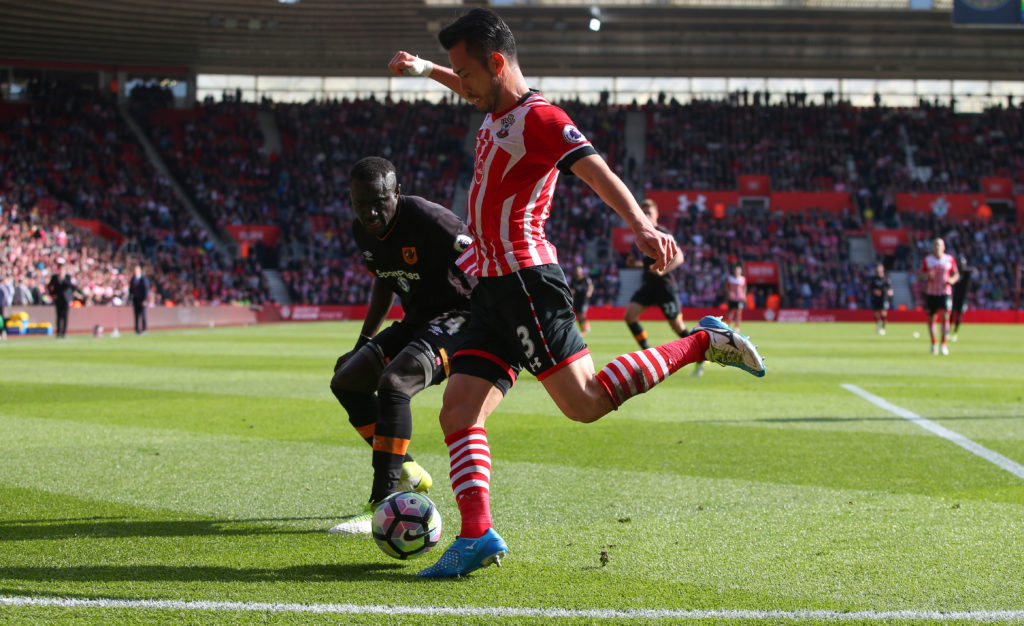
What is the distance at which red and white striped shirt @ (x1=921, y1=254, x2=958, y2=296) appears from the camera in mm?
19625

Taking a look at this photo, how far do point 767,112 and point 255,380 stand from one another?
44.2 meters

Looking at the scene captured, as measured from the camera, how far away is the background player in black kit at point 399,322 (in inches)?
192

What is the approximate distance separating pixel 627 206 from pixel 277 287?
41.4 meters

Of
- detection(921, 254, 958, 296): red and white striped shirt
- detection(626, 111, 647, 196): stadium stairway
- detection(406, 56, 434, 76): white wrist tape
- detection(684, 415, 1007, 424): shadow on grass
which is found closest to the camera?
detection(406, 56, 434, 76): white wrist tape

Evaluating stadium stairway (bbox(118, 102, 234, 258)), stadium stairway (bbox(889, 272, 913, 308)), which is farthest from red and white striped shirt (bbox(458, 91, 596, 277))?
stadium stairway (bbox(889, 272, 913, 308))

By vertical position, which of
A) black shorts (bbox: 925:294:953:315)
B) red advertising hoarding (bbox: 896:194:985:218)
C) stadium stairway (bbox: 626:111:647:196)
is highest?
stadium stairway (bbox: 626:111:647:196)

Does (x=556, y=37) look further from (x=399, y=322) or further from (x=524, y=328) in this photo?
(x=524, y=328)

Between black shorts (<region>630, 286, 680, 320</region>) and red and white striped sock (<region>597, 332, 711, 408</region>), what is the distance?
9.52 meters

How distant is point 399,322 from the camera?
5.49 m

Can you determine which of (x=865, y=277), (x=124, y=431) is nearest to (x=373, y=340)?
(x=124, y=431)

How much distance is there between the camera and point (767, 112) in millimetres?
52406

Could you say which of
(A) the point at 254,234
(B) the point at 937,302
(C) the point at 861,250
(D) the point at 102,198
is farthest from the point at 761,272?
(D) the point at 102,198

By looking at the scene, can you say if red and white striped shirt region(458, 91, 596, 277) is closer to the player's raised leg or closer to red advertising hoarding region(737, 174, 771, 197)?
the player's raised leg

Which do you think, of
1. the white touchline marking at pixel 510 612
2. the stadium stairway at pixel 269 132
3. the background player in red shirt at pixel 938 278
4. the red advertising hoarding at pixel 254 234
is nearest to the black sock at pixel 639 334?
the background player in red shirt at pixel 938 278
